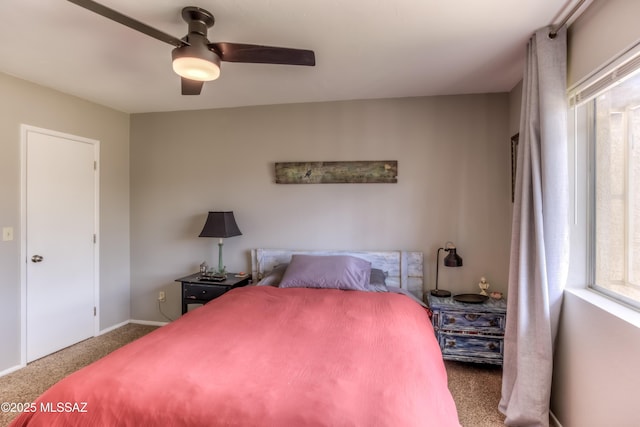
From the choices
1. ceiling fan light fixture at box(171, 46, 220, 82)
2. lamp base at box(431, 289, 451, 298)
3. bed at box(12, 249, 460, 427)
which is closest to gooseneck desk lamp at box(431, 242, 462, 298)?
lamp base at box(431, 289, 451, 298)

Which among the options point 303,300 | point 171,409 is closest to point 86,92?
point 303,300

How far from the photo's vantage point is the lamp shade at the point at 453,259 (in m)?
2.85

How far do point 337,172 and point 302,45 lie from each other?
1307mm

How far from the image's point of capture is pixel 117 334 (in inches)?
135

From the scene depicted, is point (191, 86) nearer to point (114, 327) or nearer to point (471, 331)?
point (471, 331)

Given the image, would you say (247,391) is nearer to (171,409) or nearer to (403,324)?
(171,409)

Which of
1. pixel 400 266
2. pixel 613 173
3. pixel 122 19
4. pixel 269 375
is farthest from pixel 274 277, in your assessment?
pixel 613 173

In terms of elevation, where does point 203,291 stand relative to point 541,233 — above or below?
below

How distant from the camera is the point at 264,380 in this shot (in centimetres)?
132

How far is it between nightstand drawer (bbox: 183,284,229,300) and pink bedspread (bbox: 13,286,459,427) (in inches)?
39.8

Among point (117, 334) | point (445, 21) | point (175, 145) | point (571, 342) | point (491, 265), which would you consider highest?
point (445, 21)

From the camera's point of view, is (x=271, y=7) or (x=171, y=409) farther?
(x=271, y=7)

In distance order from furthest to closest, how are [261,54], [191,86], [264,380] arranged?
[191,86]
[261,54]
[264,380]

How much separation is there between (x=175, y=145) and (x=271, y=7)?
7.69 feet
